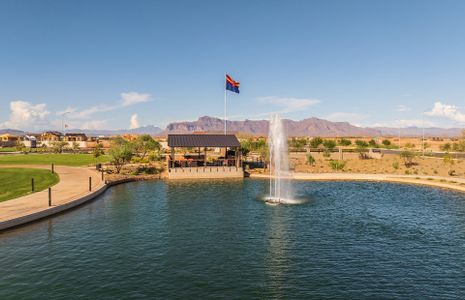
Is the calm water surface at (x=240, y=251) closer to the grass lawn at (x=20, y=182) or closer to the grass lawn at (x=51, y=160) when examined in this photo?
the grass lawn at (x=20, y=182)

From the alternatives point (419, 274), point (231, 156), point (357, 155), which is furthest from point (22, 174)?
point (357, 155)

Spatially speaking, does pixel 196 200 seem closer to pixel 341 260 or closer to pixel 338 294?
pixel 341 260

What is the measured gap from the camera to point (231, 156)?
194ft

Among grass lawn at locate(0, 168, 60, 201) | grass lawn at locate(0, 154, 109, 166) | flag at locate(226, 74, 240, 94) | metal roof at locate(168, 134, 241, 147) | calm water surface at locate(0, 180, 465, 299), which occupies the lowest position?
calm water surface at locate(0, 180, 465, 299)

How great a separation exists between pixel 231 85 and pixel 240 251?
4421 cm

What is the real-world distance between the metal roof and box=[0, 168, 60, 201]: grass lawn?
60.4 ft

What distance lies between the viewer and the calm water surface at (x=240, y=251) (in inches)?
618

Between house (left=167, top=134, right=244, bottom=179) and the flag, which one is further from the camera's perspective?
the flag

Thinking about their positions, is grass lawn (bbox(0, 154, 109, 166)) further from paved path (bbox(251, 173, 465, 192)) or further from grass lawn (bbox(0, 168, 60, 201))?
paved path (bbox(251, 173, 465, 192))

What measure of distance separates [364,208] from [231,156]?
30560mm

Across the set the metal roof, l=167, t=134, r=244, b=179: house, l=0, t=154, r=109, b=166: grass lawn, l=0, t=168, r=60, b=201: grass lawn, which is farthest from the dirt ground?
l=0, t=154, r=109, b=166: grass lawn

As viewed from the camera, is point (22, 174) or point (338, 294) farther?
point (22, 174)

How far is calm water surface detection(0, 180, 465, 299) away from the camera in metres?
15.7

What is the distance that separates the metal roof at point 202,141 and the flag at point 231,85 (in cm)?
919
